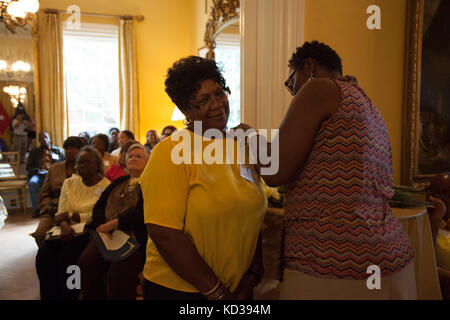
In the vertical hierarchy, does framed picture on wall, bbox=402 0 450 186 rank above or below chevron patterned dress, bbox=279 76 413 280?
above

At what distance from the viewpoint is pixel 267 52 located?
7.98ft

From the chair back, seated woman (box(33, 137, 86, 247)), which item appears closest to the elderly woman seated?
seated woman (box(33, 137, 86, 247))

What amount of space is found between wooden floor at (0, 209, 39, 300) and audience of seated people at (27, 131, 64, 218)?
0.52 m

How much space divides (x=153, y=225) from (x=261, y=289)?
827 mm

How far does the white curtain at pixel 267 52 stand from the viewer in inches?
93.8

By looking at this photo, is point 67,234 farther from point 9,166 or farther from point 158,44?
point 158,44

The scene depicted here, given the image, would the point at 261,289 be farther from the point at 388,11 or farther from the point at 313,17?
the point at 388,11

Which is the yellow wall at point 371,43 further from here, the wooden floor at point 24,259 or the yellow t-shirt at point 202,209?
the yellow t-shirt at point 202,209

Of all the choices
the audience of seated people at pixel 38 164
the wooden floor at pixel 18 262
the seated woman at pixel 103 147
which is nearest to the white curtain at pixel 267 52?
the wooden floor at pixel 18 262

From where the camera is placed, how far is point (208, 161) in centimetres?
130

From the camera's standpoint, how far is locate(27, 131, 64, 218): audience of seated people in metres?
6.27

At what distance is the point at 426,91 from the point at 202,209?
2569 mm
